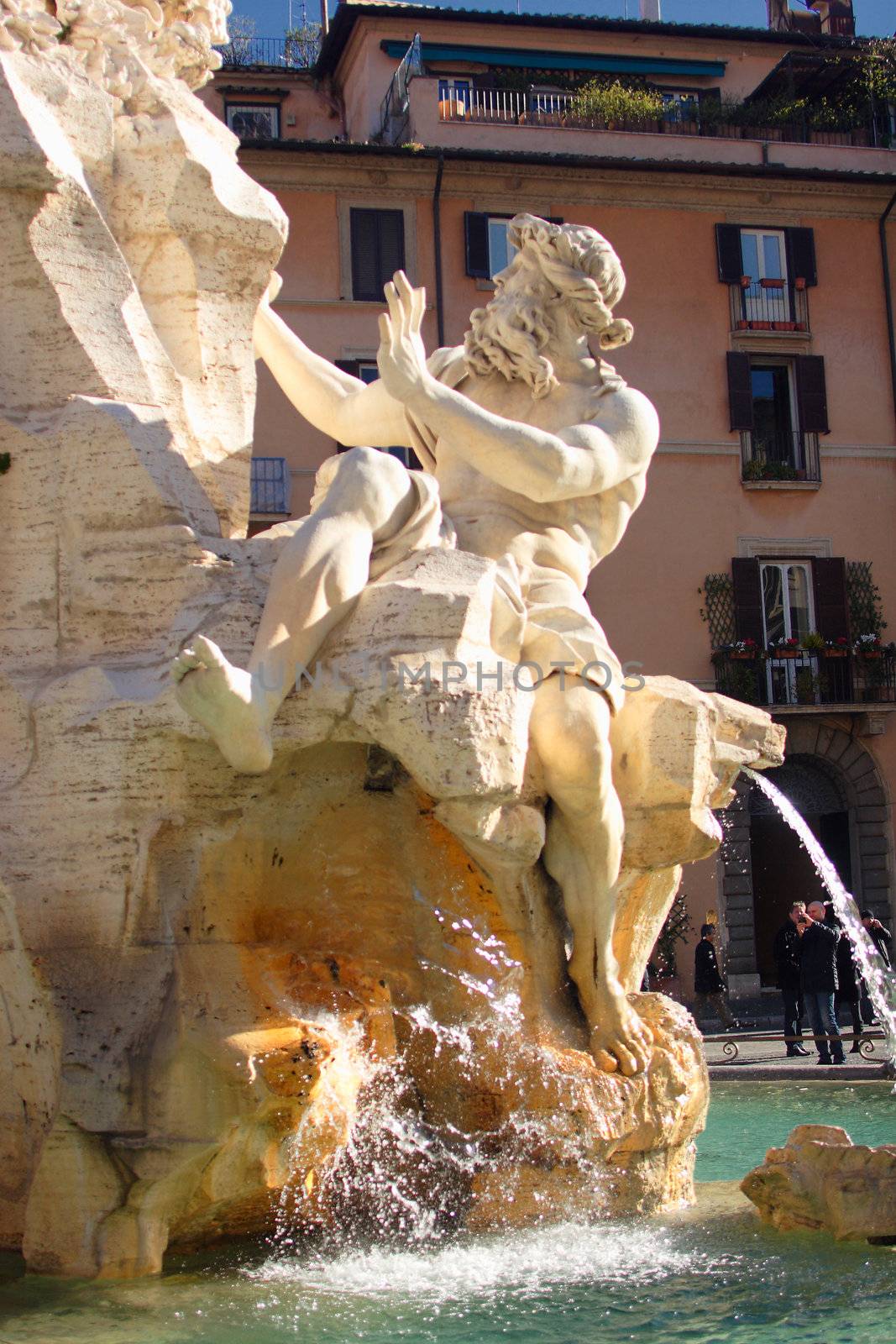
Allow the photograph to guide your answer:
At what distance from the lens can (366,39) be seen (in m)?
25.4

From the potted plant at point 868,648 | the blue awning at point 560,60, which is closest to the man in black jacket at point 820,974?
the potted plant at point 868,648

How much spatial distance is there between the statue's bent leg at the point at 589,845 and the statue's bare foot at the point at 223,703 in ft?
2.90

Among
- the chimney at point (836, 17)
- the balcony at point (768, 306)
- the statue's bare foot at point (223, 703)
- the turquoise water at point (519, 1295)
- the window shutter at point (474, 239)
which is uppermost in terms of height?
the chimney at point (836, 17)

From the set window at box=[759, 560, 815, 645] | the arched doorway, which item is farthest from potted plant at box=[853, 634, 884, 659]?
the arched doorway

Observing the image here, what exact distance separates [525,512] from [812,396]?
18632 mm

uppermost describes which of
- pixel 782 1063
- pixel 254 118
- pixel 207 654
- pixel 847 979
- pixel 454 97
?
pixel 254 118

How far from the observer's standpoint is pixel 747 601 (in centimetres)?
2256

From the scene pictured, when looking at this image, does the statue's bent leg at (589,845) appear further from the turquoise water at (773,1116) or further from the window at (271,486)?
the window at (271,486)

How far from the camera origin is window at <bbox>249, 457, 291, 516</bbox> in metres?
21.5

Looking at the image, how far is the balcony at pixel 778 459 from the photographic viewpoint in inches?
914

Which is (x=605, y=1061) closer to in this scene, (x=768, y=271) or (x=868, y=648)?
(x=868, y=648)

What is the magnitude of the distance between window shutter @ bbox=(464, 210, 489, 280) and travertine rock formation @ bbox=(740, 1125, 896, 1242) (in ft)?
60.9

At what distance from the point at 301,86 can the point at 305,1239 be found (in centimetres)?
2419

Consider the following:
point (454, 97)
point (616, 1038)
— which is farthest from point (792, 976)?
point (454, 97)
